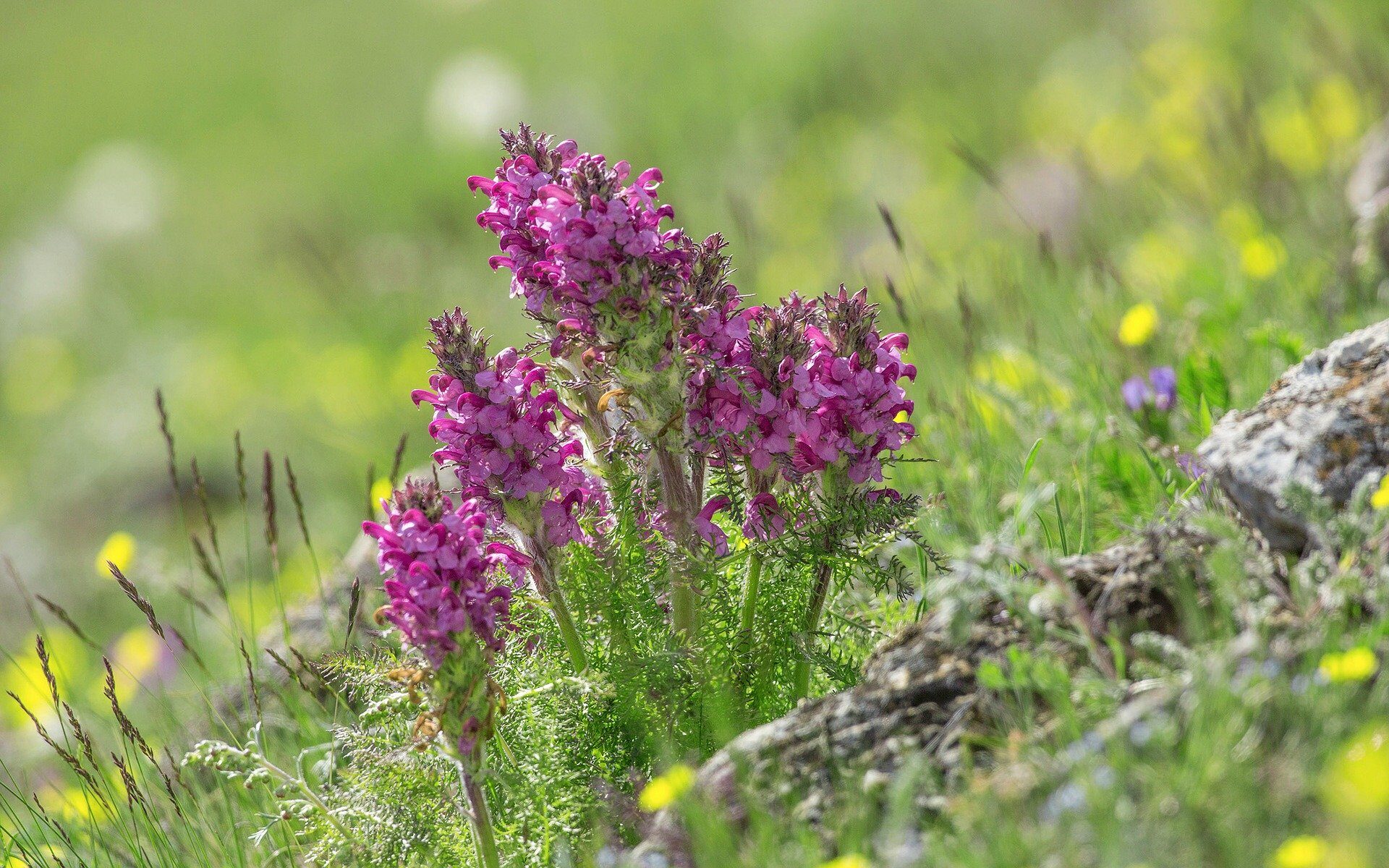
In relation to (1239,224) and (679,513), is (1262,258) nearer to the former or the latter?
(1239,224)

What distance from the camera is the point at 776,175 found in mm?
8375

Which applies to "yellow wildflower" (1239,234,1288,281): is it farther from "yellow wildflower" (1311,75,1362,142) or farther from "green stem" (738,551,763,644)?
"green stem" (738,551,763,644)

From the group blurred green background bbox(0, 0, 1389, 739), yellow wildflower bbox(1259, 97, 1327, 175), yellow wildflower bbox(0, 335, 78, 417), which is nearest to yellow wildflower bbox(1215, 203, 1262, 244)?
blurred green background bbox(0, 0, 1389, 739)

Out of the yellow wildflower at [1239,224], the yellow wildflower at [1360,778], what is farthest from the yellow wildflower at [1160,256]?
the yellow wildflower at [1360,778]

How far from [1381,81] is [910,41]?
18.0ft

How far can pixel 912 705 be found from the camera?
6.21 feet

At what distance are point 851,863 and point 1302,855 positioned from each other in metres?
0.56

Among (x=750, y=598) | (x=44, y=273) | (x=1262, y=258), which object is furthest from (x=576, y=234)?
(x=44, y=273)

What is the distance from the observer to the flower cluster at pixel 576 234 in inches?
75.2

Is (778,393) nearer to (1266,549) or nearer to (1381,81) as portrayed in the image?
(1266,549)

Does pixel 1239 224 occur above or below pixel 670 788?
above

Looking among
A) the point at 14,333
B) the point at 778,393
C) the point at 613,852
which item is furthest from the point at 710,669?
the point at 14,333

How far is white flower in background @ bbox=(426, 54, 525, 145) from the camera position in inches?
383

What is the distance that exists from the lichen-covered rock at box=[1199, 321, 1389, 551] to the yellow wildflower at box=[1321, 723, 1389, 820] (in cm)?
43
